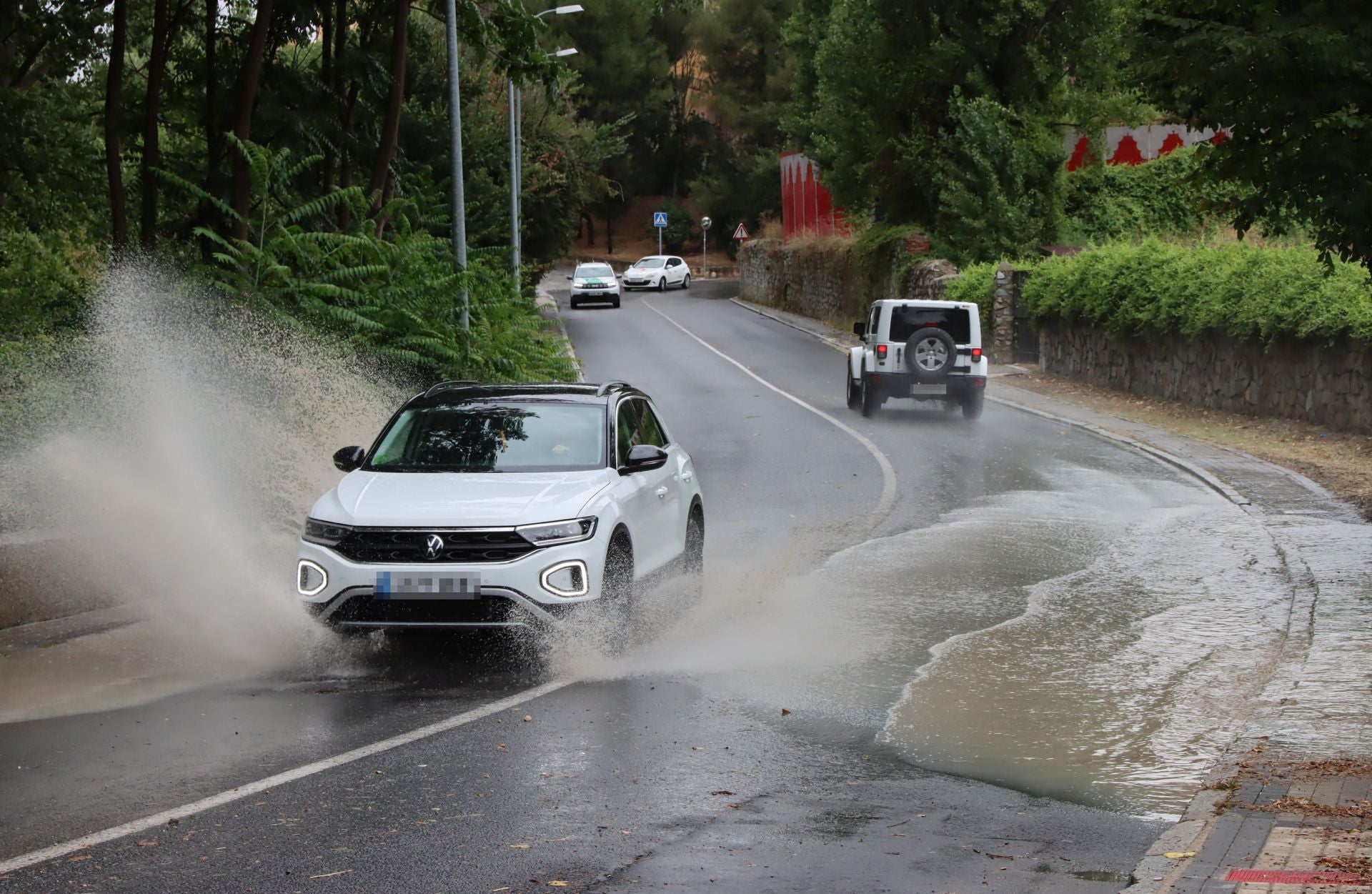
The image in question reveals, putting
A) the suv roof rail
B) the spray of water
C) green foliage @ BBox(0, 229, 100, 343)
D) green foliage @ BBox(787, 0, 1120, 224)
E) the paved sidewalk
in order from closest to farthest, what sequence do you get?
the paved sidewalk → the spray of water → the suv roof rail → green foliage @ BBox(0, 229, 100, 343) → green foliage @ BBox(787, 0, 1120, 224)

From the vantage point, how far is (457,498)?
9.51 m

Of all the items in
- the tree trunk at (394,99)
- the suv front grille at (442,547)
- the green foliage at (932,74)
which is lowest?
the suv front grille at (442,547)

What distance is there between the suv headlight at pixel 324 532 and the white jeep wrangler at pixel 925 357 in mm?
18966

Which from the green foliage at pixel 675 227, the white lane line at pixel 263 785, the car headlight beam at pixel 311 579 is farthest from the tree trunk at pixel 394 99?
the green foliage at pixel 675 227

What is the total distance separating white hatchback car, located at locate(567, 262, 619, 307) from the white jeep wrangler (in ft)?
115

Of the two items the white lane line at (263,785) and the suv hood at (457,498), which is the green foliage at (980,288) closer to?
the suv hood at (457,498)

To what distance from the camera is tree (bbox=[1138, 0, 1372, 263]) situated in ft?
33.5

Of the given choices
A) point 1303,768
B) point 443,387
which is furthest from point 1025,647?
point 443,387

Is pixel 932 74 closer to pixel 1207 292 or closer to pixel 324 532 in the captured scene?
pixel 1207 292

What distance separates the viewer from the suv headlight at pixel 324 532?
9.33 meters

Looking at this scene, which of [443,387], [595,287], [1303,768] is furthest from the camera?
[595,287]

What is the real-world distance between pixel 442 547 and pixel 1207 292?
21.5 meters

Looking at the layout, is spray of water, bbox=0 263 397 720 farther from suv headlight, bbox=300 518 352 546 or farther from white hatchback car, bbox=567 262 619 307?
white hatchback car, bbox=567 262 619 307

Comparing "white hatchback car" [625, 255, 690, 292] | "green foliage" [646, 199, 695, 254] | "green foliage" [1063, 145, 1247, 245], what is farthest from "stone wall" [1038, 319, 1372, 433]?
"green foliage" [646, 199, 695, 254]
